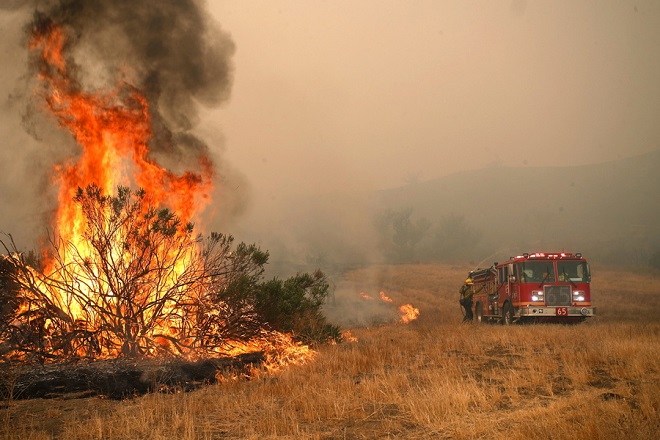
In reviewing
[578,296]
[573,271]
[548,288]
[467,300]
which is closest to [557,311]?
[548,288]

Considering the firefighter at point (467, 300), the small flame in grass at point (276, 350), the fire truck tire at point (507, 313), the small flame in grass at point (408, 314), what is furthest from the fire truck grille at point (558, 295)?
the small flame in grass at point (276, 350)

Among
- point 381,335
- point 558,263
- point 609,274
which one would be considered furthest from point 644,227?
point 381,335

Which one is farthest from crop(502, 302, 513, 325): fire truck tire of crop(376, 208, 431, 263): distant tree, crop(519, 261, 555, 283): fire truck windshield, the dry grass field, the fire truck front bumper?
crop(376, 208, 431, 263): distant tree

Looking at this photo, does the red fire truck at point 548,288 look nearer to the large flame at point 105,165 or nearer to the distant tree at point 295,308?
the distant tree at point 295,308

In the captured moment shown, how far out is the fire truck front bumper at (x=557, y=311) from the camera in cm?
1694

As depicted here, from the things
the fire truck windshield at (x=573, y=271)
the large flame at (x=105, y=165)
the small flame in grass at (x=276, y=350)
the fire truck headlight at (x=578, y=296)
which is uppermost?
the large flame at (x=105, y=165)

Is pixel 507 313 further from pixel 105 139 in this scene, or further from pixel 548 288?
pixel 105 139

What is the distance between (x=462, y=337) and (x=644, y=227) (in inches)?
4050

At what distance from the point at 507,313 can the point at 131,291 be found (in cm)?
1410

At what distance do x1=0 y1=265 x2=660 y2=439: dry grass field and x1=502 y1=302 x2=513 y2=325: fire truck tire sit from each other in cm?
658

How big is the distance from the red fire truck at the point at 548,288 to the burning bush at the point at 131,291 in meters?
10.6

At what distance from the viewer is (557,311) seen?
17.1 m

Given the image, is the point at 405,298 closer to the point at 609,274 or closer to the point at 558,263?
the point at 558,263

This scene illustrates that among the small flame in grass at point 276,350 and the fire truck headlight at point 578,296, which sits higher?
the fire truck headlight at point 578,296
